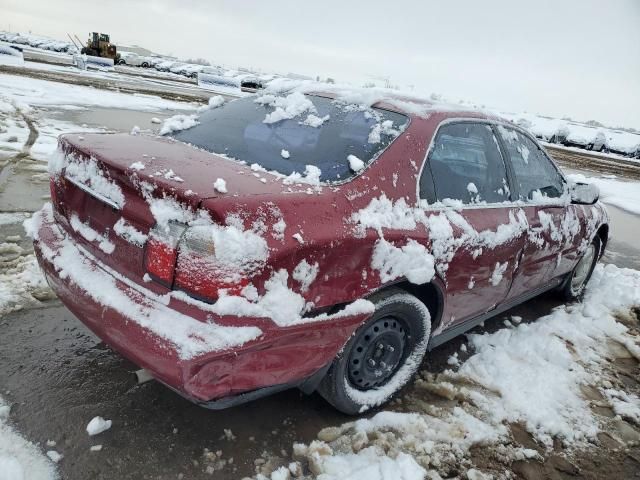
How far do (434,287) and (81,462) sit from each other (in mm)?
1910

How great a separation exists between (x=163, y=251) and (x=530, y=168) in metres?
2.84

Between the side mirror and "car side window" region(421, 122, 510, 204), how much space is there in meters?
1.04

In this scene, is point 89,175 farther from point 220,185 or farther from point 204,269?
point 204,269

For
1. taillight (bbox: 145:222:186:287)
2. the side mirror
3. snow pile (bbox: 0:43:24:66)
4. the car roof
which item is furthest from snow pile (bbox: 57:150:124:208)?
snow pile (bbox: 0:43:24:66)

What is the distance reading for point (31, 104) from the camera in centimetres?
1209

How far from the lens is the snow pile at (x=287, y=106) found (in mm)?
2836

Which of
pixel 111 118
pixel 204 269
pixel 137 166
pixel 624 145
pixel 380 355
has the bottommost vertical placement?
pixel 624 145

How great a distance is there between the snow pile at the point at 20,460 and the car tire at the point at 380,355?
1.26 m

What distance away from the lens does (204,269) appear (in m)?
1.83

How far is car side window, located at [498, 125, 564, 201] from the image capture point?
3398mm

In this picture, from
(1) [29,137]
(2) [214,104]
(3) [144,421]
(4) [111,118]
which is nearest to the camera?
(3) [144,421]

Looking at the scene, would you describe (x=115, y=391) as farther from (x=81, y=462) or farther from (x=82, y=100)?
(x=82, y=100)

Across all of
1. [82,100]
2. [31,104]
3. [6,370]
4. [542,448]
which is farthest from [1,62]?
[542,448]

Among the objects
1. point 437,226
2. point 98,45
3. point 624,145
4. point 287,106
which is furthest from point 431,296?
point 98,45
